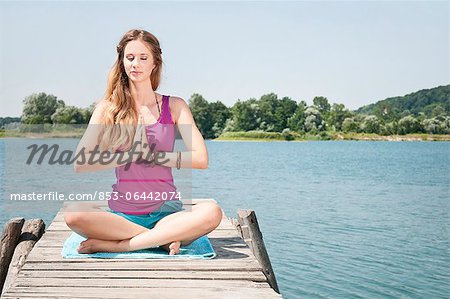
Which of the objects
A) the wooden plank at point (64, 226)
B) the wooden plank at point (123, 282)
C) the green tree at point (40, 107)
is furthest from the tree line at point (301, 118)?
the wooden plank at point (123, 282)

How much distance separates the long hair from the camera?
4.76m

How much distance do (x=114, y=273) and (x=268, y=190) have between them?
18529mm

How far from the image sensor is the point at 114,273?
4250mm

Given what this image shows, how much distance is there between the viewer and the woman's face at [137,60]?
15.9ft

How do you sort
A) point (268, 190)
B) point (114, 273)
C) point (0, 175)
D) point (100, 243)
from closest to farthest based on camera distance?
point (114, 273), point (100, 243), point (268, 190), point (0, 175)

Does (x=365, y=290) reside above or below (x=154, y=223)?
below

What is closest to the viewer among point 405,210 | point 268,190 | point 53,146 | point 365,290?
point 53,146

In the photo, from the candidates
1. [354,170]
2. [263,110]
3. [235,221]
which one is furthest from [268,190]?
[263,110]

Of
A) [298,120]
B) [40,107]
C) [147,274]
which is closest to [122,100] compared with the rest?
[147,274]

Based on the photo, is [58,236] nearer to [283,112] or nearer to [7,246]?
[7,246]

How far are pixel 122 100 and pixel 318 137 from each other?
66.3 meters

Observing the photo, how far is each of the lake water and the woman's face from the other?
9.22 feet

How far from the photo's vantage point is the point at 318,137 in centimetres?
7025

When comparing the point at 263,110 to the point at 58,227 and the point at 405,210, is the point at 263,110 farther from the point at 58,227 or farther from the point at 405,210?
the point at 58,227
